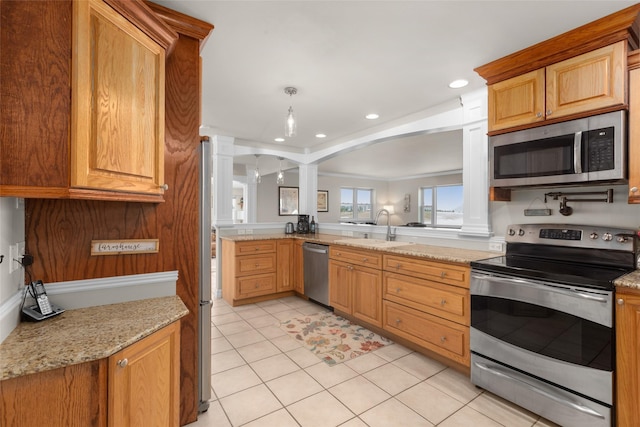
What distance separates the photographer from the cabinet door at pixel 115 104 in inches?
46.8

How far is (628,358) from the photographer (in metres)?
1.55

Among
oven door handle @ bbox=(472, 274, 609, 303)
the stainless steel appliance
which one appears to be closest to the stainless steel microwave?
oven door handle @ bbox=(472, 274, 609, 303)

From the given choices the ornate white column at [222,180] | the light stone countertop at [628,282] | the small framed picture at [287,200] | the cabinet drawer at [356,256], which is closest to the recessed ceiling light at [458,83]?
the cabinet drawer at [356,256]

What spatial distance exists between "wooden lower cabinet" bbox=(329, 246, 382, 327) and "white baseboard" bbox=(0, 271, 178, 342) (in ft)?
6.31

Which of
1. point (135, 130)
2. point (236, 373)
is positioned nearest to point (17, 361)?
point (135, 130)

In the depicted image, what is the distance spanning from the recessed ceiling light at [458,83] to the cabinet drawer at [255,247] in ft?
9.34

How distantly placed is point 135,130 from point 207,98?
1851 millimetres

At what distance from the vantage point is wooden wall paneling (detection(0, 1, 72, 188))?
1.10 meters

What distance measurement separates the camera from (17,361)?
97 cm

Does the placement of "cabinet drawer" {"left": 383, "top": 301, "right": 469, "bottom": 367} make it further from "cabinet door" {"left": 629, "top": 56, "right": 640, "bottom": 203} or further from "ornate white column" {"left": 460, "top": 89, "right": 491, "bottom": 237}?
"cabinet door" {"left": 629, "top": 56, "right": 640, "bottom": 203}

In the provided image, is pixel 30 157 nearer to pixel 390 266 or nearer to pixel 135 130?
pixel 135 130

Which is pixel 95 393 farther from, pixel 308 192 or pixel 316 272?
pixel 308 192

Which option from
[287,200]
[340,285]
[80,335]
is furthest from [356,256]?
[287,200]

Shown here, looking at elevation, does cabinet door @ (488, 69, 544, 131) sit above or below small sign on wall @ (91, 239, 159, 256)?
above
